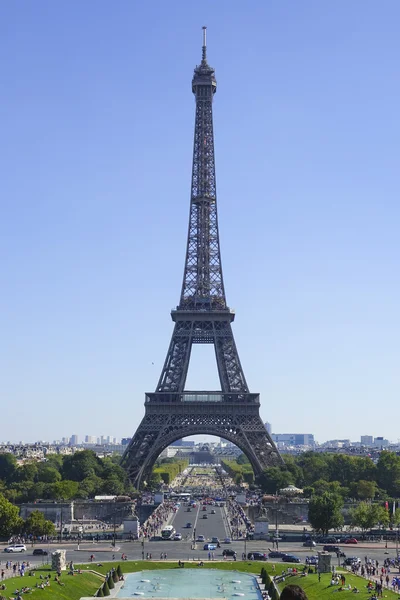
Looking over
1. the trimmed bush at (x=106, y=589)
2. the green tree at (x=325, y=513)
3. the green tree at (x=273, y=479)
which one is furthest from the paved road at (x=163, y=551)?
the green tree at (x=273, y=479)

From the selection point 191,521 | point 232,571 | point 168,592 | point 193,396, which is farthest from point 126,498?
point 168,592

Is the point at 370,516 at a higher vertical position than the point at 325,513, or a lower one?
lower

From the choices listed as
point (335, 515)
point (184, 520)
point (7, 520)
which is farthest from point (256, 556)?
point (184, 520)

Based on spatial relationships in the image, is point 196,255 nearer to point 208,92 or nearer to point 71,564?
point 208,92

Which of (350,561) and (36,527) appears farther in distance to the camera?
(36,527)

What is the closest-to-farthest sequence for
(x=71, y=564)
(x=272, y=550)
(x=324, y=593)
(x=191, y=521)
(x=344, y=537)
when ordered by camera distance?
(x=324, y=593) → (x=71, y=564) → (x=272, y=550) → (x=344, y=537) → (x=191, y=521)

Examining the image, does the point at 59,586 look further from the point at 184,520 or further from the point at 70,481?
the point at 70,481

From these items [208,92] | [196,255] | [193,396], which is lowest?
[193,396]
